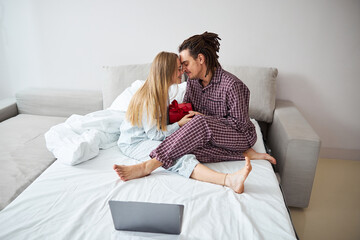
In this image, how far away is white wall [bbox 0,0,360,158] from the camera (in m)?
2.01

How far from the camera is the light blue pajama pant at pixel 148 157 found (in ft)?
4.28

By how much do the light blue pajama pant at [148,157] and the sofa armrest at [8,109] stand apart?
1.13m

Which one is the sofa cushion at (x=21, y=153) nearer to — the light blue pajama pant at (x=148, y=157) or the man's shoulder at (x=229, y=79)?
the light blue pajama pant at (x=148, y=157)

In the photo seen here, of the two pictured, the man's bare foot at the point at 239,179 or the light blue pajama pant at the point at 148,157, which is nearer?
the man's bare foot at the point at 239,179

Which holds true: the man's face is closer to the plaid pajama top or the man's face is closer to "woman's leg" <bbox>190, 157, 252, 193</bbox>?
the plaid pajama top

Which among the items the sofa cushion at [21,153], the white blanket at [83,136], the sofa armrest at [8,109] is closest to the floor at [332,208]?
the white blanket at [83,136]

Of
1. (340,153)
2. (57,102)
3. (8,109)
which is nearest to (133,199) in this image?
(57,102)

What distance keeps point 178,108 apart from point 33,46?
157cm

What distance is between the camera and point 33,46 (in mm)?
2350

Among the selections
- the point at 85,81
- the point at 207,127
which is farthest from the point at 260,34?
the point at 85,81

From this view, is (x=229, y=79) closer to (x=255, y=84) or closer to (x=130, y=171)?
(x=255, y=84)

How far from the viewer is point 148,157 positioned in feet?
4.63

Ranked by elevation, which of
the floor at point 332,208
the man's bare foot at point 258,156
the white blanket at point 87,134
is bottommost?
the floor at point 332,208

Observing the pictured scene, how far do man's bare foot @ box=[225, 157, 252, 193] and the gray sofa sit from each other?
45 cm
